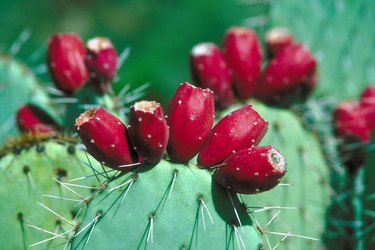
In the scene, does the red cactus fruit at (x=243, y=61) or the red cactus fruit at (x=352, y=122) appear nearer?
the red cactus fruit at (x=243, y=61)

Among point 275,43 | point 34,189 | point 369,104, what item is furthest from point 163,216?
point 369,104

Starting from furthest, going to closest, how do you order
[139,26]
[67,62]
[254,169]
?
[139,26] → [67,62] → [254,169]

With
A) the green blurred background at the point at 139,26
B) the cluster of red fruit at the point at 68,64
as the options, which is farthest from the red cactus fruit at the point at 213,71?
the green blurred background at the point at 139,26

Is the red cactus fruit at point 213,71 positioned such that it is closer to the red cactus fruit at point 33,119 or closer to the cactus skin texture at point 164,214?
the red cactus fruit at point 33,119

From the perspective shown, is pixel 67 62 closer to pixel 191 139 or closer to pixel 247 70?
pixel 247 70

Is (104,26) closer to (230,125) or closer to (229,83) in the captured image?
(229,83)

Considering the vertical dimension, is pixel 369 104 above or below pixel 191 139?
below

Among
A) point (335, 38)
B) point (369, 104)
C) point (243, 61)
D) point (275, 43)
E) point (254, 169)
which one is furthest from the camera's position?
point (335, 38)
